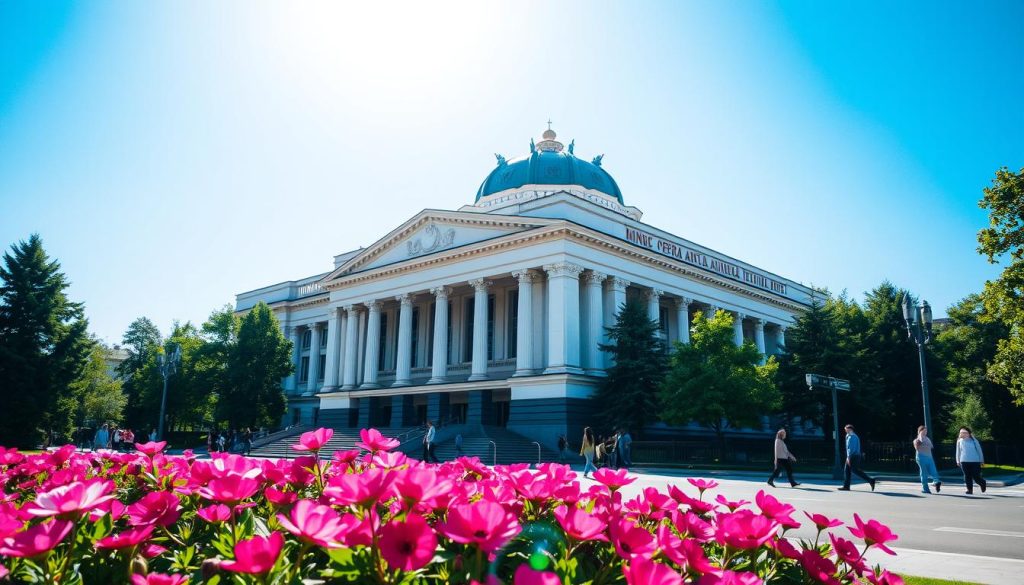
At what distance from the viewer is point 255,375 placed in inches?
2002

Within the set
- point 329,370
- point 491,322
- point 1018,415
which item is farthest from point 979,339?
point 329,370

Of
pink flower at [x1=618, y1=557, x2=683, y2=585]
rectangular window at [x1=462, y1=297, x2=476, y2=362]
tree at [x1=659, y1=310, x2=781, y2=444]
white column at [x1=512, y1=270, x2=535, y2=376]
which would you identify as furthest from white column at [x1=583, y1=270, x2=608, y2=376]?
pink flower at [x1=618, y1=557, x2=683, y2=585]

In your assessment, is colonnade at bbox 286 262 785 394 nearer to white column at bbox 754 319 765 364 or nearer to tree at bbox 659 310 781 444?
white column at bbox 754 319 765 364

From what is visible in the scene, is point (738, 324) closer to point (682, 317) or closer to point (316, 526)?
point (682, 317)

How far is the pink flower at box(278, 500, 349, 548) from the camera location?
189 centimetres

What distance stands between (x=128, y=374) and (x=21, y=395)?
4646cm

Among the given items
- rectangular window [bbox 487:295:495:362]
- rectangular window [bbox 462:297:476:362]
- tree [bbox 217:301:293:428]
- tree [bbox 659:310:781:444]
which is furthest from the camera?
tree [bbox 217:301:293:428]

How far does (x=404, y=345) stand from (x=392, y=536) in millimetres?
46633

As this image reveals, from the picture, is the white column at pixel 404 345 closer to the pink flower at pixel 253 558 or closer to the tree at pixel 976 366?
the tree at pixel 976 366

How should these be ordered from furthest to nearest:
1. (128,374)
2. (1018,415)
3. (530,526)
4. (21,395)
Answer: (128,374), (1018,415), (21,395), (530,526)

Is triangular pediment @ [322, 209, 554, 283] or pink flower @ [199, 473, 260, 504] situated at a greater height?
triangular pediment @ [322, 209, 554, 283]

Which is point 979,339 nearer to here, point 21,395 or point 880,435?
point 880,435

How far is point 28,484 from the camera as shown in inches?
195

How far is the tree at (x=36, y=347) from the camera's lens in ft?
118
